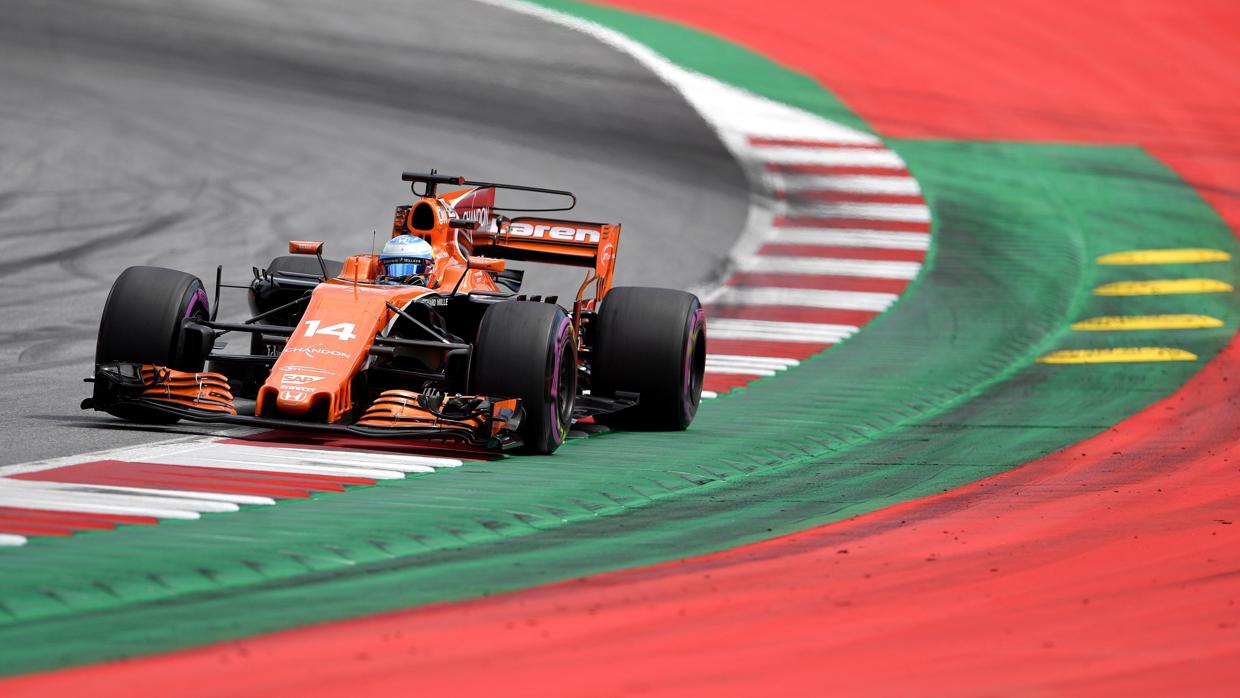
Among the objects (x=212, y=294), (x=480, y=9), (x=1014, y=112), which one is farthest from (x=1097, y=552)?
(x=480, y=9)

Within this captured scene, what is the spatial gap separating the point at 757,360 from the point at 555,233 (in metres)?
3.73

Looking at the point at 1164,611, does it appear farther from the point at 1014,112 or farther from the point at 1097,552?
the point at 1014,112

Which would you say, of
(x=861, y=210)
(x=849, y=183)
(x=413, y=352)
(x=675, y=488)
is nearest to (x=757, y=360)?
(x=413, y=352)

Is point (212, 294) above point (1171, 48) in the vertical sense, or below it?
below

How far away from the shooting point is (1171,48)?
34.4m

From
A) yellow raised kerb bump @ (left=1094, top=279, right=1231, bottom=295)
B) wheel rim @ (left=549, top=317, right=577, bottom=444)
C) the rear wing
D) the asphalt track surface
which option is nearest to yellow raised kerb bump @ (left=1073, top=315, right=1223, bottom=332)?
yellow raised kerb bump @ (left=1094, top=279, right=1231, bottom=295)

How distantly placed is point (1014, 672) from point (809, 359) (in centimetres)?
1067

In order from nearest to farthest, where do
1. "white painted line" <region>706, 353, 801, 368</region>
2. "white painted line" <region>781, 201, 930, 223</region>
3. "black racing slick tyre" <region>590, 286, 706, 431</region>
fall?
"black racing slick tyre" <region>590, 286, 706, 431</region>
"white painted line" <region>706, 353, 801, 368</region>
"white painted line" <region>781, 201, 930, 223</region>

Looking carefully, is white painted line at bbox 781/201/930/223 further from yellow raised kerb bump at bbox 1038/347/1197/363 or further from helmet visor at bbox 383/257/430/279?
helmet visor at bbox 383/257/430/279

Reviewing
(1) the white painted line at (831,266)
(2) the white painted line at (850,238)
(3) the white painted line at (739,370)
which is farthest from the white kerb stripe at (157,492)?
(2) the white painted line at (850,238)

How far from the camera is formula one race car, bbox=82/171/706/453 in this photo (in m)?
11.1

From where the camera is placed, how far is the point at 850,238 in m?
23.8

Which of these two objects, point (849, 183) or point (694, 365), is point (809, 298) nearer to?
point (849, 183)

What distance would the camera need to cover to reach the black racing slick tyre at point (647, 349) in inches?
512
